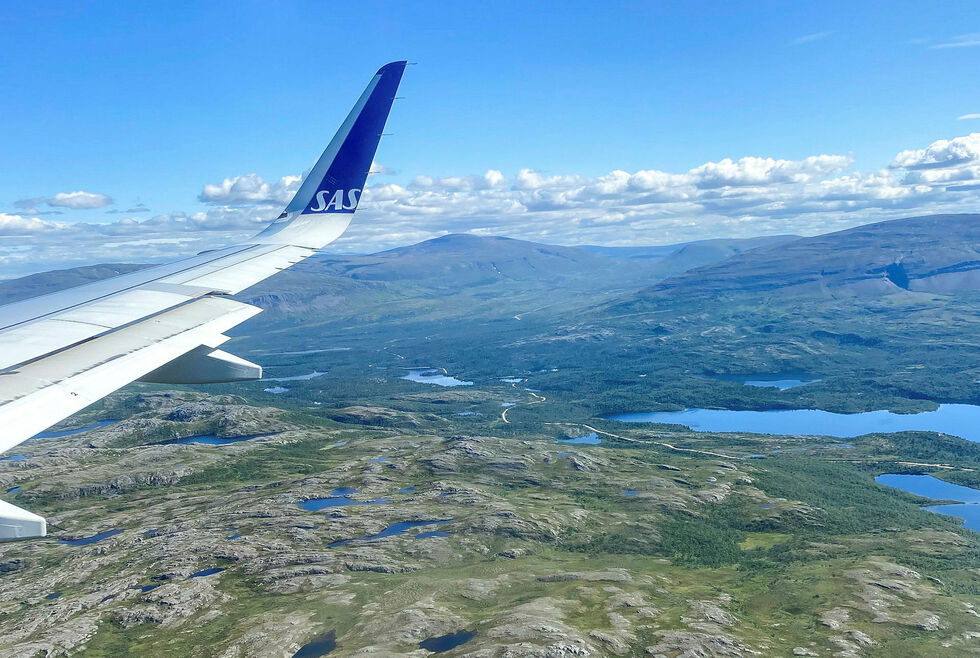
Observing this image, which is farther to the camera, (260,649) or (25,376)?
(260,649)

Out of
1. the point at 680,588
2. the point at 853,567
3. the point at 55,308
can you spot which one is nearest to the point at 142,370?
the point at 55,308

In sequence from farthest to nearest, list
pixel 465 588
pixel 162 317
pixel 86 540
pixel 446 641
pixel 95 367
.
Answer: pixel 86 540 → pixel 465 588 → pixel 446 641 → pixel 162 317 → pixel 95 367

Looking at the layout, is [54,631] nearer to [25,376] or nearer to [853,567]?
[25,376]

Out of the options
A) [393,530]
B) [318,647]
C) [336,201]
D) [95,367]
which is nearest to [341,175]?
[336,201]

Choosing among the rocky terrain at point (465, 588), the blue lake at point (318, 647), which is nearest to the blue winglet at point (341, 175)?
the rocky terrain at point (465, 588)

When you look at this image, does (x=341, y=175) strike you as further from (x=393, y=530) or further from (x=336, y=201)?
(x=393, y=530)

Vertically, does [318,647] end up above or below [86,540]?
above

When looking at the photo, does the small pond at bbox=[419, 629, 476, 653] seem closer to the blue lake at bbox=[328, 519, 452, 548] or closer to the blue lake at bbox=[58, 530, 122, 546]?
the blue lake at bbox=[328, 519, 452, 548]
